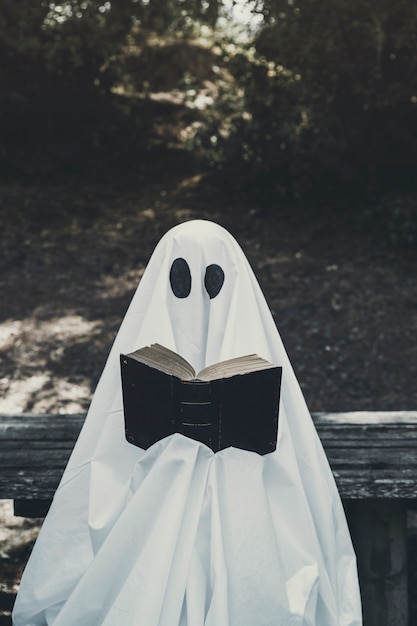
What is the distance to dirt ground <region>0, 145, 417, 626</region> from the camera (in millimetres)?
5766

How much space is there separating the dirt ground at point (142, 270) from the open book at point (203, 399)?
163 centimetres

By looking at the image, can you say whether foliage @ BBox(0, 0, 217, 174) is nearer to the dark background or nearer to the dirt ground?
the dark background

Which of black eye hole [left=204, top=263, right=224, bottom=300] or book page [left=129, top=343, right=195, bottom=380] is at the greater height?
black eye hole [left=204, top=263, right=224, bottom=300]

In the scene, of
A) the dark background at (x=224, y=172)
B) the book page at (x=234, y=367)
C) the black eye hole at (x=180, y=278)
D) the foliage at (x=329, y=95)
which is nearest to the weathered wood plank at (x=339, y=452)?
the book page at (x=234, y=367)

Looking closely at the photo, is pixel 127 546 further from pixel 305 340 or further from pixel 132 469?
pixel 305 340

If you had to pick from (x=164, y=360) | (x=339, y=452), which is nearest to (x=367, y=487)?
(x=339, y=452)

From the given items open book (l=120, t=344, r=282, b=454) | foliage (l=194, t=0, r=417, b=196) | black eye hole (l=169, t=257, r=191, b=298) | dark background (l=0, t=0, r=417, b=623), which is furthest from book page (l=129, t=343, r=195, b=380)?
foliage (l=194, t=0, r=417, b=196)

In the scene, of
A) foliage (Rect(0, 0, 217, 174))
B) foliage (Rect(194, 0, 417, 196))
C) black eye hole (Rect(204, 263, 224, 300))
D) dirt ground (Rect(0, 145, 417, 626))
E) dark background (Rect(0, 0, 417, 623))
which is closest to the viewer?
black eye hole (Rect(204, 263, 224, 300))

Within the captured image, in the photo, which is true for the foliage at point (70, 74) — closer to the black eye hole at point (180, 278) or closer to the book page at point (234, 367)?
the black eye hole at point (180, 278)

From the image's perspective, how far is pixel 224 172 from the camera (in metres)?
8.70

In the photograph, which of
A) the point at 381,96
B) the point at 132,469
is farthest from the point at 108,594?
the point at 381,96

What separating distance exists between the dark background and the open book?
10.2 ft

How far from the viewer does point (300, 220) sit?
27.0 ft

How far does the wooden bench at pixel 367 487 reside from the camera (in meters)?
3.13
